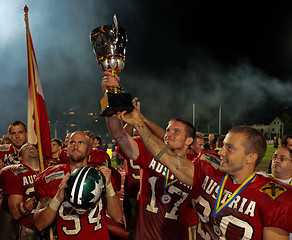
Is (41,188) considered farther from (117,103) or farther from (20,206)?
(117,103)

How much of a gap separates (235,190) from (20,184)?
330cm

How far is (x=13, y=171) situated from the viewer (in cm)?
382

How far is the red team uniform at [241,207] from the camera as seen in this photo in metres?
1.97

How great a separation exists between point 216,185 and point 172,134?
1076 mm

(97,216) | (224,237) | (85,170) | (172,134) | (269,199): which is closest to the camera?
(269,199)

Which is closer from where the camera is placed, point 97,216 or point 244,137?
point 244,137

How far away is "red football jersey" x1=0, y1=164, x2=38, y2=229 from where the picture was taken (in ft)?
11.5

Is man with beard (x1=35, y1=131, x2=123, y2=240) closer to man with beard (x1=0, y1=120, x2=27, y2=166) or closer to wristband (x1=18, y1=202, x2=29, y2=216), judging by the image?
wristband (x1=18, y1=202, x2=29, y2=216)

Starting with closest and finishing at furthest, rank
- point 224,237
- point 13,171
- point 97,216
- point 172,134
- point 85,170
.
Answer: point 224,237
point 85,170
point 97,216
point 172,134
point 13,171

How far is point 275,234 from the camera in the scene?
1948 mm

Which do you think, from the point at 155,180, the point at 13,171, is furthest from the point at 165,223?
the point at 13,171

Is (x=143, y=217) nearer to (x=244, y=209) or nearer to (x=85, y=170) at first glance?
(x=85, y=170)

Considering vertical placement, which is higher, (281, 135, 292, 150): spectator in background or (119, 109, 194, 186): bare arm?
(281, 135, 292, 150): spectator in background

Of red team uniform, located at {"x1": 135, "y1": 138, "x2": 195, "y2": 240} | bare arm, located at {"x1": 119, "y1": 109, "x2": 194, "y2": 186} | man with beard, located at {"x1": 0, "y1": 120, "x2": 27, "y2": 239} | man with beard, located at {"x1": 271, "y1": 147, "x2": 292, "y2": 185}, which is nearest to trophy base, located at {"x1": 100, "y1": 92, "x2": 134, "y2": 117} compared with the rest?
bare arm, located at {"x1": 119, "y1": 109, "x2": 194, "y2": 186}
